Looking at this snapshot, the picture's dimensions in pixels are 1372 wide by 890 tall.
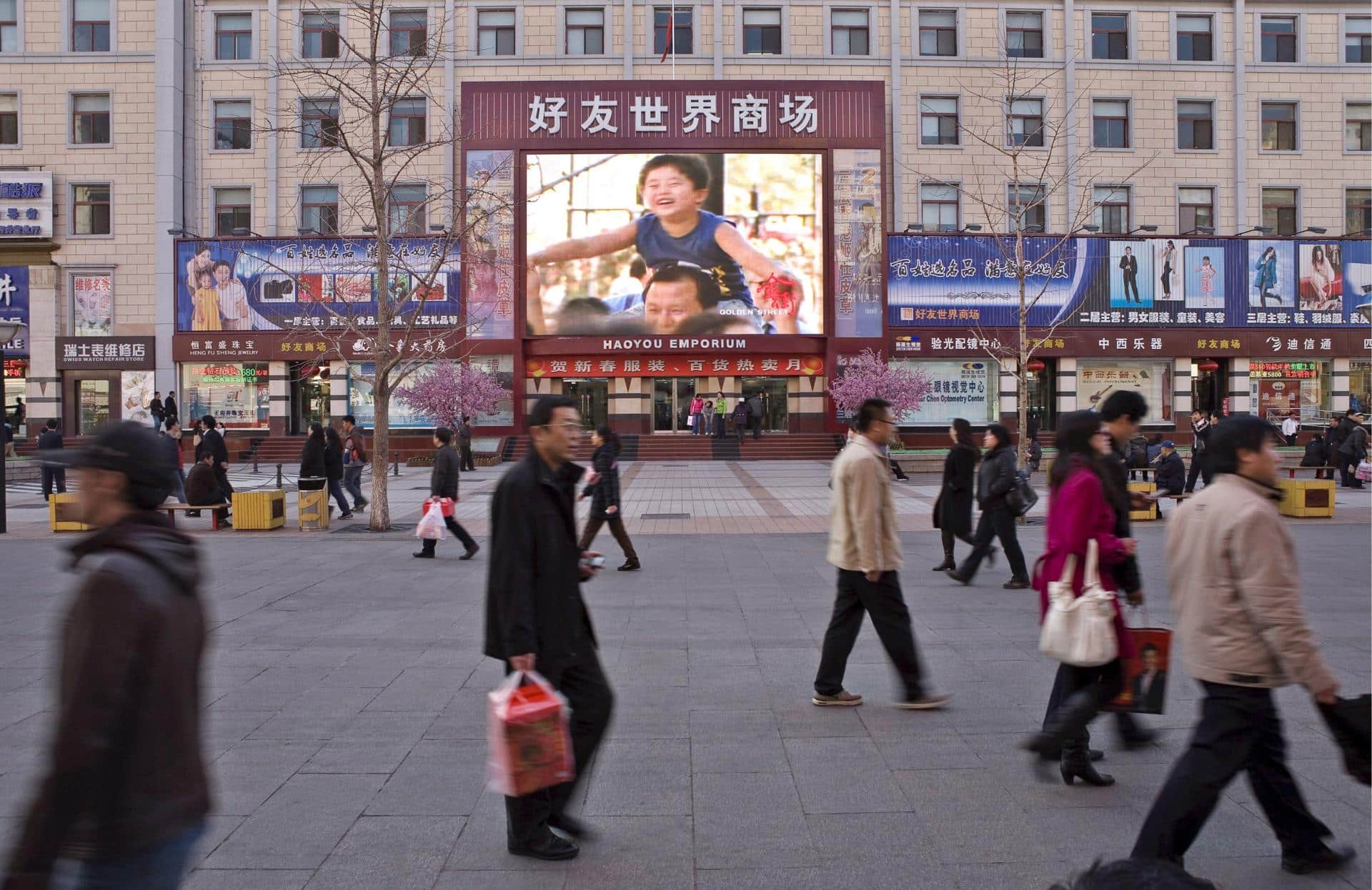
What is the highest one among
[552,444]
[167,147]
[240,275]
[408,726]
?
[167,147]

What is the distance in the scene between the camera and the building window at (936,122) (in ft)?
126

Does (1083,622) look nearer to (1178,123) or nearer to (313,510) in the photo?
(313,510)

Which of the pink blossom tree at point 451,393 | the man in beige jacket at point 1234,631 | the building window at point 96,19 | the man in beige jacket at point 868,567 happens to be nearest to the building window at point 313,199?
the pink blossom tree at point 451,393

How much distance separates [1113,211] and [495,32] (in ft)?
79.9

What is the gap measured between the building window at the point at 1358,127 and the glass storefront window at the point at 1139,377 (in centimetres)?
1135

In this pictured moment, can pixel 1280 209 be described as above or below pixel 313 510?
above

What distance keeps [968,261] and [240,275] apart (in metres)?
26.9

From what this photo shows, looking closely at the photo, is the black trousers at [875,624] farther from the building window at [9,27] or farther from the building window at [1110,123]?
the building window at [9,27]

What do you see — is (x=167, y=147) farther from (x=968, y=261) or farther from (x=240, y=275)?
(x=968, y=261)

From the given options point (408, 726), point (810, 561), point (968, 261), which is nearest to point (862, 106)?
point (968, 261)

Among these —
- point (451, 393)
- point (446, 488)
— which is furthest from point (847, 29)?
point (446, 488)

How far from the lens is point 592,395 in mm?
38875

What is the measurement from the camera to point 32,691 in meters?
6.45

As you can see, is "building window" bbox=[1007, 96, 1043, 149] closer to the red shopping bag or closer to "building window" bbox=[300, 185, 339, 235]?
"building window" bbox=[300, 185, 339, 235]
